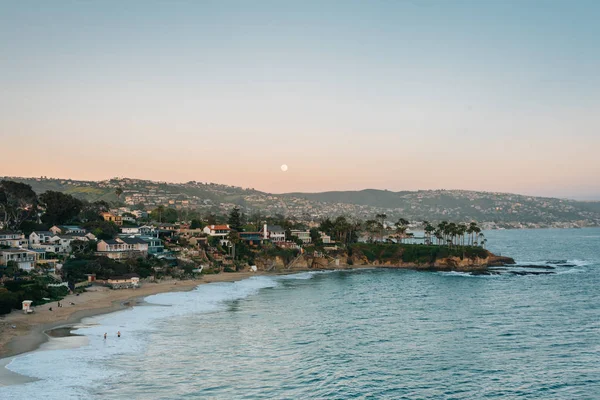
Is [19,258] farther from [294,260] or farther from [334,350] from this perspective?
[294,260]

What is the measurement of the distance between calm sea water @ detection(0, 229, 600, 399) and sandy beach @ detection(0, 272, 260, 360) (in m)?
2.72

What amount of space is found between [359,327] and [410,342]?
6909mm

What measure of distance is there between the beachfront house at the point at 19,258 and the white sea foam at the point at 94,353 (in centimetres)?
1928

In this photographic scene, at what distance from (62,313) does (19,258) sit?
23620 mm

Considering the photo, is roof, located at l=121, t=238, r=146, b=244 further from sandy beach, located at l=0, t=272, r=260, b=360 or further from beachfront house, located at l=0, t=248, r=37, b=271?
beachfront house, located at l=0, t=248, r=37, b=271

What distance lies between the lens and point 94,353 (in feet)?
113

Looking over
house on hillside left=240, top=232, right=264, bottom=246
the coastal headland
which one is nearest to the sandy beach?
the coastal headland

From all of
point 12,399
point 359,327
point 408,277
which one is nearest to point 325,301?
point 359,327

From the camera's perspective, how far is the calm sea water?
28.0 metres

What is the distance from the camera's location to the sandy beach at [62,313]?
36.2 m

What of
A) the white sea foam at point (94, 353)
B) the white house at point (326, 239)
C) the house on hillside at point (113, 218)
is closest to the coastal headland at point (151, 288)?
the white sea foam at point (94, 353)

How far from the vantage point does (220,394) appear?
26.8m

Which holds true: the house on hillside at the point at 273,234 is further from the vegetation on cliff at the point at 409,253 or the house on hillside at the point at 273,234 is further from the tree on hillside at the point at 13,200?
the tree on hillside at the point at 13,200

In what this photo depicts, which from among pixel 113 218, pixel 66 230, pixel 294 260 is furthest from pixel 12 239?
pixel 294 260
